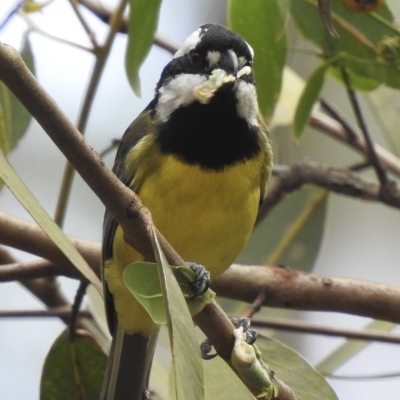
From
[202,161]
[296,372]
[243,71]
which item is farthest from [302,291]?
[243,71]

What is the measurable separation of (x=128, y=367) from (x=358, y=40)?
2.41 ft

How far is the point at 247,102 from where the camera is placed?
126 centimetres

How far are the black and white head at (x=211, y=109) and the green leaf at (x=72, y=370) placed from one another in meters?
0.37

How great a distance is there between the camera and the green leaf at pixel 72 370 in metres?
1.32

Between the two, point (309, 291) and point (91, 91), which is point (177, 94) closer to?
point (91, 91)

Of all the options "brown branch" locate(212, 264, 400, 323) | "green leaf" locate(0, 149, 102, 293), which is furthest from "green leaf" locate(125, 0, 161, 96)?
"green leaf" locate(0, 149, 102, 293)

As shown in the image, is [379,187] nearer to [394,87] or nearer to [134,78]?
[394,87]

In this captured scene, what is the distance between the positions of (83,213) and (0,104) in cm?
176

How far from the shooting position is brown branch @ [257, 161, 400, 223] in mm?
1556

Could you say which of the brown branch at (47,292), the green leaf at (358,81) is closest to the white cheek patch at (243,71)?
the green leaf at (358,81)

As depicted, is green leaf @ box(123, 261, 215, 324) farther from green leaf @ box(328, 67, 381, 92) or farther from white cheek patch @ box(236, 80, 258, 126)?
green leaf @ box(328, 67, 381, 92)

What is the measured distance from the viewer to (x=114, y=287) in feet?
4.46

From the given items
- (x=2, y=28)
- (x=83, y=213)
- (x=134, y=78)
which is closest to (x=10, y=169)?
(x=2, y=28)

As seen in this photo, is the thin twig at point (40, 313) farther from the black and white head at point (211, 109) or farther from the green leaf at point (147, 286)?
the green leaf at point (147, 286)
